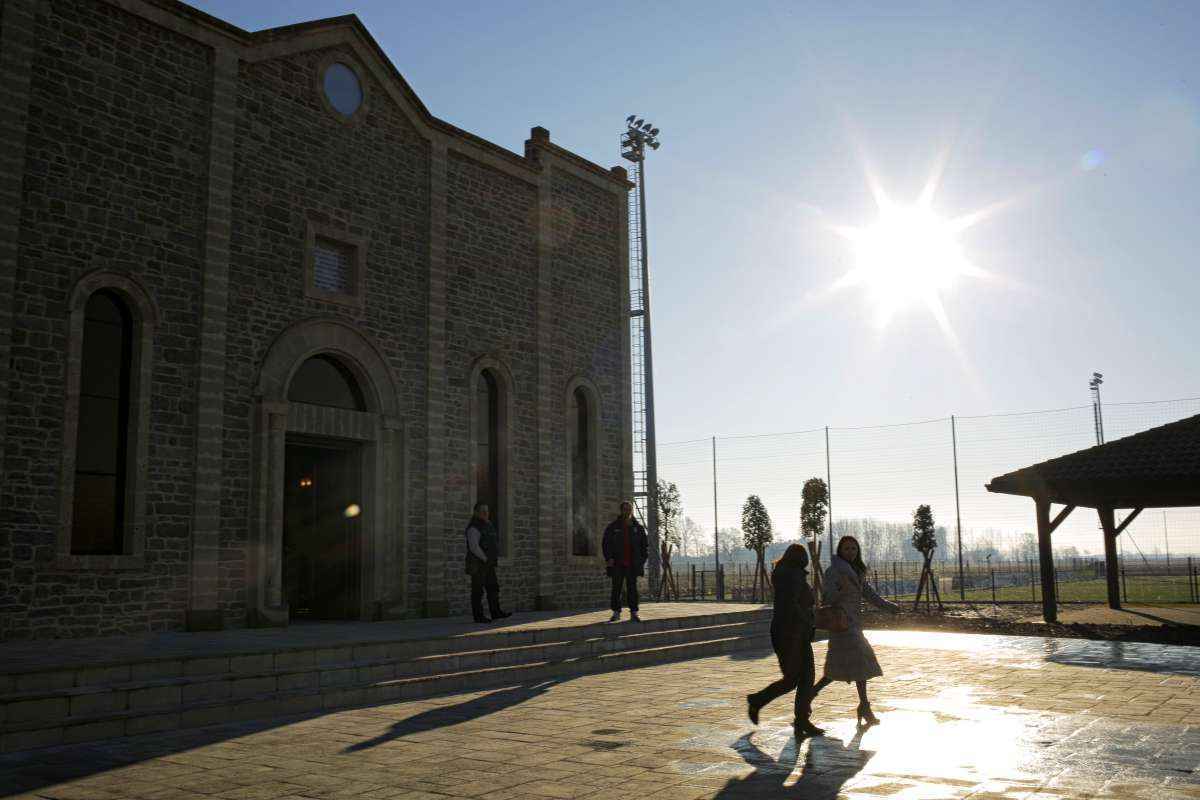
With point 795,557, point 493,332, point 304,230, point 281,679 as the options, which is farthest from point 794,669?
point 493,332

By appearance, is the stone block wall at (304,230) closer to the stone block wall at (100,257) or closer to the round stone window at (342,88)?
the round stone window at (342,88)

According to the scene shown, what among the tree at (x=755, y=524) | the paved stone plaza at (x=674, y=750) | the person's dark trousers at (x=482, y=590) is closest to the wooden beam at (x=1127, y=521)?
the tree at (x=755, y=524)

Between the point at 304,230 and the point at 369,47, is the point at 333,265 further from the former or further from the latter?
the point at 369,47

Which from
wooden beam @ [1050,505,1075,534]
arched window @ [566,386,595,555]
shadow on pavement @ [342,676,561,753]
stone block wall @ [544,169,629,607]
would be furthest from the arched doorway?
wooden beam @ [1050,505,1075,534]

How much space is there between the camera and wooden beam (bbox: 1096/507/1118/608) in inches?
872

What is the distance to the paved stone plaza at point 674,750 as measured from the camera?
227 inches

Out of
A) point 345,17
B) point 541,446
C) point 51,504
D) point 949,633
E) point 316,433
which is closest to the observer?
point 51,504

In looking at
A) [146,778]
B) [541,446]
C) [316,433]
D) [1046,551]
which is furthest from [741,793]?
[1046,551]

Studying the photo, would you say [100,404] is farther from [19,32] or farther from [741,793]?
[741,793]

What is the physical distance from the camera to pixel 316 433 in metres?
14.5

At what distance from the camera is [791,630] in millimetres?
7891

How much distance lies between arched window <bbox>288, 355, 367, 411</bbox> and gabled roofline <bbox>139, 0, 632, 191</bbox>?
4.65 metres

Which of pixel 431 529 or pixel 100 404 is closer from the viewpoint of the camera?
pixel 100 404

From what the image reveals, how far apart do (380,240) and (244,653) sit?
27.0ft
